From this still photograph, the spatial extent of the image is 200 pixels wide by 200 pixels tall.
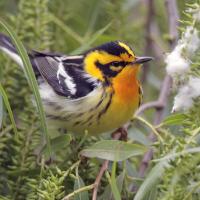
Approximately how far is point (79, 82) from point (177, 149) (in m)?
1.43

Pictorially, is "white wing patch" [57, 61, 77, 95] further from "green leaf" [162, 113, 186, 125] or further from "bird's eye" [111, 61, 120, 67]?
"green leaf" [162, 113, 186, 125]

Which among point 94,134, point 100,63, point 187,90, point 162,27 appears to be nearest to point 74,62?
point 100,63

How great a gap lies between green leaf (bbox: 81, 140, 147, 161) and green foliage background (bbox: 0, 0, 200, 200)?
1 cm

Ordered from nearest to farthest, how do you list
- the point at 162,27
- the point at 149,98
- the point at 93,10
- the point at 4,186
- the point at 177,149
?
the point at 177,149
the point at 4,186
the point at 93,10
the point at 149,98
the point at 162,27

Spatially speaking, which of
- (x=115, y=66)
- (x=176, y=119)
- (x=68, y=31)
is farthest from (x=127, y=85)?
(x=176, y=119)

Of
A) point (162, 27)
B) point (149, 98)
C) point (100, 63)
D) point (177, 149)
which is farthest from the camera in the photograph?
point (162, 27)

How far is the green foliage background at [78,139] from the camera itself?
1.54 metres

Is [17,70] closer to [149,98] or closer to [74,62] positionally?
[74,62]

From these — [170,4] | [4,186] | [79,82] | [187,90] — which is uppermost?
[170,4]

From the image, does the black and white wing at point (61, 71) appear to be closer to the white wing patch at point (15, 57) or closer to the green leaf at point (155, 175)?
the white wing patch at point (15, 57)

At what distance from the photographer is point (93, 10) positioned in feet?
11.3

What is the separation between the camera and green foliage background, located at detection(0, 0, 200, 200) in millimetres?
1544

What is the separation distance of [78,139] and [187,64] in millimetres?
1215

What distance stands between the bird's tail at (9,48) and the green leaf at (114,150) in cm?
81
